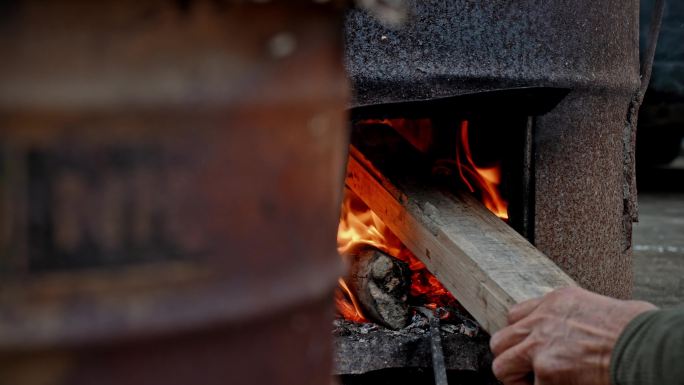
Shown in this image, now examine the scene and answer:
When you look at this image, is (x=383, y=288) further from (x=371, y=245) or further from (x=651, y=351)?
(x=651, y=351)

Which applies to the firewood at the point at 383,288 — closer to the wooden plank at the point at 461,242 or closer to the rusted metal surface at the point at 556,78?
the wooden plank at the point at 461,242

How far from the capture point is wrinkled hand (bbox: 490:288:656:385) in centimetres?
127

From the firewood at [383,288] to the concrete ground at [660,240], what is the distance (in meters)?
2.09

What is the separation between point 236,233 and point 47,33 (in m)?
0.19

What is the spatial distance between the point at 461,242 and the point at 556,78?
1.73 feet

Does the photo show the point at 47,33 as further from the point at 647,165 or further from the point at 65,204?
the point at 647,165

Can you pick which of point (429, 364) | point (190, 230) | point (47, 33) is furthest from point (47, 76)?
point (429, 364)

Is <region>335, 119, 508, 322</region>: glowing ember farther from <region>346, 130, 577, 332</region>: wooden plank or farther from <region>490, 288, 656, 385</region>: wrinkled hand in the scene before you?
<region>490, 288, 656, 385</region>: wrinkled hand

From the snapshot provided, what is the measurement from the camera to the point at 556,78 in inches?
77.4

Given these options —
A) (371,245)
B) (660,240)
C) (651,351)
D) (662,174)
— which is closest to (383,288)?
(371,245)

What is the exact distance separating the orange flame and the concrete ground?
187 centimetres

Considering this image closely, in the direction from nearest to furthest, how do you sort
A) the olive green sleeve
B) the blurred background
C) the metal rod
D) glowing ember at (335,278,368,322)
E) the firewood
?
1. the olive green sleeve
2. the metal rod
3. the firewood
4. glowing ember at (335,278,368,322)
5. the blurred background

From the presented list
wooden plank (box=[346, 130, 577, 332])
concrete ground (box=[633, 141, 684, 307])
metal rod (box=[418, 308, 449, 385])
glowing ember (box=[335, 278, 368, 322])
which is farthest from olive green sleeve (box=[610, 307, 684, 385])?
concrete ground (box=[633, 141, 684, 307])

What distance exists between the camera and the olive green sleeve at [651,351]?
3.83ft
